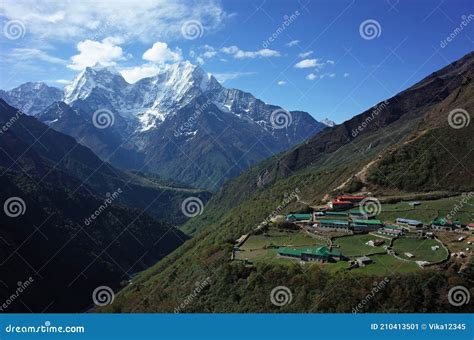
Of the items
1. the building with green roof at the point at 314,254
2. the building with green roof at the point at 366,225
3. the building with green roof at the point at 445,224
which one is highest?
the building with green roof at the point at 445,224

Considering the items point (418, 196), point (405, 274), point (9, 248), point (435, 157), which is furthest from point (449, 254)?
point (9, 248)

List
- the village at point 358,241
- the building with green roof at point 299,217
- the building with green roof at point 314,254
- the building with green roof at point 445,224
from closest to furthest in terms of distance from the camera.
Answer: the village at point 358,241 < the building with green roof at point 314,254 < the building with green roof at point 445,224 < the building with green roof at point 299,217

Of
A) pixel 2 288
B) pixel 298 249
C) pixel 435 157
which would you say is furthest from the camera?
pixel 2 288

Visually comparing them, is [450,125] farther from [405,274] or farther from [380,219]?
[405,274]

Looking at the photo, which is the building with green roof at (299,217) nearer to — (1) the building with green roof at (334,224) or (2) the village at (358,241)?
(2) the village at (358,241)

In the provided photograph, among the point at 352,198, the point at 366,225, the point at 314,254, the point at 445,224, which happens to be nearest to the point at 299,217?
the point at 352,198

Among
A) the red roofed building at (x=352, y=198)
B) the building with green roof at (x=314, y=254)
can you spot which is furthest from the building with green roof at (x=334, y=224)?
the red roofed building at (x=352, y=198)

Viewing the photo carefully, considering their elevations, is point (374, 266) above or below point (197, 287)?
above

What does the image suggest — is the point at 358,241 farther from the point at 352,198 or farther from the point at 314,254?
the point at 352,198
